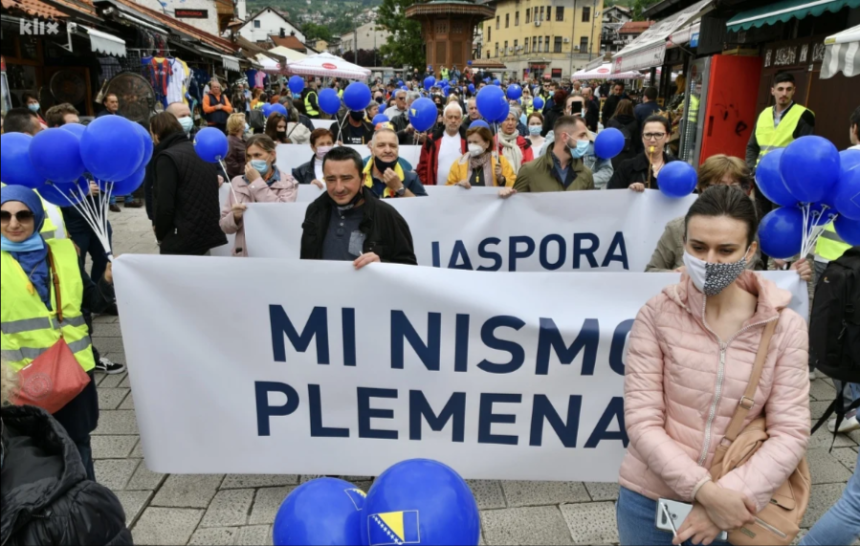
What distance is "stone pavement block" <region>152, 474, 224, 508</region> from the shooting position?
10.5 ft

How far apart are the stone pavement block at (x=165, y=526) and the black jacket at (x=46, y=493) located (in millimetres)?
1343

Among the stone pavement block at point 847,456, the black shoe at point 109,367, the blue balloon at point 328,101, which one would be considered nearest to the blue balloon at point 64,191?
the black shoe at point 109,367

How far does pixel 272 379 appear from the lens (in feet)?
10.1

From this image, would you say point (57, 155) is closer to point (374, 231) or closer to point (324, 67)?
point (374, 231)

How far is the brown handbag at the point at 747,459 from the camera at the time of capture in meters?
1.82

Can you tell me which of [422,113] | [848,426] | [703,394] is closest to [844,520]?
Result: [703,394]

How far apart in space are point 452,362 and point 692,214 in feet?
4.54

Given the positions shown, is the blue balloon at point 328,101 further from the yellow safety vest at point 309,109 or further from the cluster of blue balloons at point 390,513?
the cluster of blue balloons at point 390,513

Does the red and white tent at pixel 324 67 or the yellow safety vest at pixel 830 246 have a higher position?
the red and white tent at pixel 324 67

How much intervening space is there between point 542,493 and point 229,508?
5.09 feet

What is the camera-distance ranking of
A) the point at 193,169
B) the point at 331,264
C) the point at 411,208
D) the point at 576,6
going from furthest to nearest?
the point at 576,6
the point at 411,208
the point at 193,169
the point at 331,264

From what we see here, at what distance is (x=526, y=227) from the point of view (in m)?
5.15

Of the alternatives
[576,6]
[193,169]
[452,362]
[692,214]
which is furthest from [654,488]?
[576,6]

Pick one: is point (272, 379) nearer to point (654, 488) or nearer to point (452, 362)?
point (452, 362)
